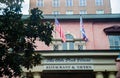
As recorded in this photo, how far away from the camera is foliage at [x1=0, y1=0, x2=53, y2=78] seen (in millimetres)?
15273

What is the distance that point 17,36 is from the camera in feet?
50.4

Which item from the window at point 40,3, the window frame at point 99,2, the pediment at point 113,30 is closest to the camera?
the pediment at point 113,30

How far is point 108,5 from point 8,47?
177ft

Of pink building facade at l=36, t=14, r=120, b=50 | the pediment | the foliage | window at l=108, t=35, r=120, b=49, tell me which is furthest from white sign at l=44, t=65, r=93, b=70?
the foliage

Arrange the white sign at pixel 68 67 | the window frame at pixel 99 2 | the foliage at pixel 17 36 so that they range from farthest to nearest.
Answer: the window frame at pixel 99 2
the white sign at pixel 68 67
the foliage at pixel 17 36

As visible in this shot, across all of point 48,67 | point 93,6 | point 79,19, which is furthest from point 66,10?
point 48,67

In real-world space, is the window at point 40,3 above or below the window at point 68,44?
above

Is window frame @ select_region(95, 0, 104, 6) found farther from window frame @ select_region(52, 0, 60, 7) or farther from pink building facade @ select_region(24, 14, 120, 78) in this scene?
pink building facade @ select_region(24, 14, 120, 78)

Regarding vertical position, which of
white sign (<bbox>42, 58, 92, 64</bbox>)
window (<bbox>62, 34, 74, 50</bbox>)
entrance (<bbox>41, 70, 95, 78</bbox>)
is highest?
window (<bbox>62, 34, 74, 50</bbox>)

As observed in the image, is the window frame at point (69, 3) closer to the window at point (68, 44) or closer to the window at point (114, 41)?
the window at point (114, 41)

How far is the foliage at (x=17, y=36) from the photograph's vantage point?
50.1 ft

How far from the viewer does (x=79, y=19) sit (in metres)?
31.8

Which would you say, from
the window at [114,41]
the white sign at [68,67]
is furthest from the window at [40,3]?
the white sign at [68,67]

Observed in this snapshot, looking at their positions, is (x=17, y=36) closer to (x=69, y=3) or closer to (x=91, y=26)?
(x=91, y=26)
